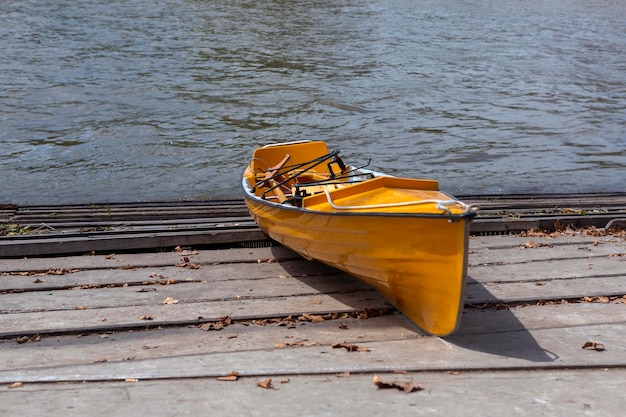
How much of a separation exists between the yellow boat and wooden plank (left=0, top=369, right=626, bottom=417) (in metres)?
0.72

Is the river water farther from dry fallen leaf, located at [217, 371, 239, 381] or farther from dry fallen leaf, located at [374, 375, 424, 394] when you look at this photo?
dry fallen leaf, located at [374, 375, 424, 394]

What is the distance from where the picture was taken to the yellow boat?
15.9 ft

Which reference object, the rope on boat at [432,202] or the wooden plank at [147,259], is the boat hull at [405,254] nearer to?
the rope on boat at [432,202]

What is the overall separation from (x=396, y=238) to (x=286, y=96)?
13.8m

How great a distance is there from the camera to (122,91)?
18438 mm

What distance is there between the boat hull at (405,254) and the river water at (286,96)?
637 cm

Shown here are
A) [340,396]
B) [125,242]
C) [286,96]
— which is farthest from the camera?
[286,96]

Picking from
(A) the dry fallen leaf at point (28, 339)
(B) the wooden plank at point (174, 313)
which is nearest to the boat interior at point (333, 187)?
(B) the wooden plank at point (174, 313)

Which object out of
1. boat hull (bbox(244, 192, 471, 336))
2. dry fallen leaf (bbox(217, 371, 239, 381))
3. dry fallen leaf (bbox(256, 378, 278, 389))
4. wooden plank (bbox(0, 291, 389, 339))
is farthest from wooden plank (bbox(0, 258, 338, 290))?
dry fallen leaf (bbox(256, 378, 278, 389))

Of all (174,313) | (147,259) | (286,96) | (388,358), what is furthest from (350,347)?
(286,96)

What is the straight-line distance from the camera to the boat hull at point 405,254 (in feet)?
15.9

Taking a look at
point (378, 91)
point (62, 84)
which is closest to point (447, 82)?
point (378, 91)

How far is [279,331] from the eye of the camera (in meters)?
5.21

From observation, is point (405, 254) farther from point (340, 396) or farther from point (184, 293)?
point (184, 293)
